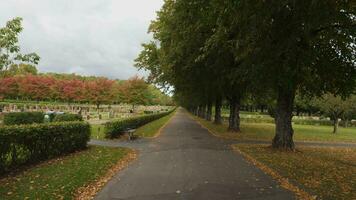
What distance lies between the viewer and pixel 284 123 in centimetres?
1838

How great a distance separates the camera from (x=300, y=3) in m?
9.63

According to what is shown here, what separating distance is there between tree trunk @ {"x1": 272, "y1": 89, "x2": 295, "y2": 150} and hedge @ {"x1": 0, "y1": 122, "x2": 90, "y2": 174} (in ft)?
30.0

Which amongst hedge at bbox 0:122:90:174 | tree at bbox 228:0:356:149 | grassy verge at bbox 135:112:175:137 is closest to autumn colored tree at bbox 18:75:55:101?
grassy verge at bbox 135:112:175:137

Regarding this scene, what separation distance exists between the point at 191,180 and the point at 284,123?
9719mm

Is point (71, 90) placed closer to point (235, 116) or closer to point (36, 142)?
point (235, 116)

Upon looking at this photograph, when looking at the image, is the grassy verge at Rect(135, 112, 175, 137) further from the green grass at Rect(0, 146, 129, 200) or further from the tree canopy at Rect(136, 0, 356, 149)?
the green grass at Rect(0, 146, 129, 200)

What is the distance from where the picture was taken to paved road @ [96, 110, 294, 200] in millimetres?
8398

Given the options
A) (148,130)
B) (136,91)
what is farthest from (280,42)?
(136,91)

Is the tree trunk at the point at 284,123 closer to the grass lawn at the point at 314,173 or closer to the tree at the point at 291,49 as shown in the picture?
the tree at the point at 291,49

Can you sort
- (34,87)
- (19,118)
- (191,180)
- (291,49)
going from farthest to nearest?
(34,87)
(19,118)
(291,49)
(191,180)

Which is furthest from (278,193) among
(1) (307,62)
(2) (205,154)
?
(1) (307,62)

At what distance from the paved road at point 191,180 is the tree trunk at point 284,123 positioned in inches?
162

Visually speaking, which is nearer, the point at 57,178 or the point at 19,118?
the point at 57,178

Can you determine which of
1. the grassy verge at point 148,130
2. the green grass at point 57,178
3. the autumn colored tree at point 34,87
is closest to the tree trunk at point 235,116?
the grassy verge at point 148,130
